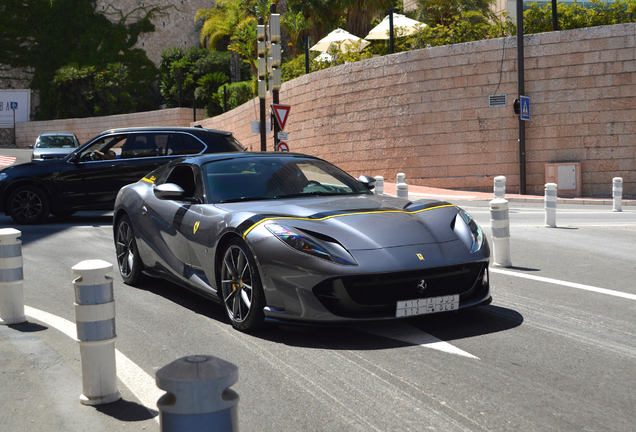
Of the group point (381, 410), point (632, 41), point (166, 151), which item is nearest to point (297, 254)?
point (381, 410)

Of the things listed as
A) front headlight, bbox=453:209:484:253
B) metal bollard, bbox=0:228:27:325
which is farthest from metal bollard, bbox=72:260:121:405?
front headlight, bbox=453:209:484:253

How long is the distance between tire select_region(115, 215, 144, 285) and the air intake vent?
51.9 ft

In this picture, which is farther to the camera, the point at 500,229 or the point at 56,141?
the point at 56,141

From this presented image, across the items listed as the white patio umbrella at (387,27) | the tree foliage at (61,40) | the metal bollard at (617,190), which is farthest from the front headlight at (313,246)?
the tree foliage at (61,40)

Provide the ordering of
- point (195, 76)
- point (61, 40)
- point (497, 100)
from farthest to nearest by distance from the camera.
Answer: point (61, 40)
point (195, 76)
point (497, 100)

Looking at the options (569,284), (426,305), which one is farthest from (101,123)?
(426,305)

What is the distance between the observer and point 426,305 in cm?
478

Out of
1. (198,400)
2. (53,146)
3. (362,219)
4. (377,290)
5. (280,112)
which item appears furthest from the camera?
(53,146)

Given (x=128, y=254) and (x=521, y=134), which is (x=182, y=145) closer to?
(x=128, y=254)

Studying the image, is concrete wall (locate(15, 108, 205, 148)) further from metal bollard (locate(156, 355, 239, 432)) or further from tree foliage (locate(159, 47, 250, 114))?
metal bollard (locate(156, 355, 239, 432))

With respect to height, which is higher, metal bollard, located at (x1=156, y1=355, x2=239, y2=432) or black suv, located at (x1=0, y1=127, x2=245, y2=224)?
black suv, located at (x1=0, y1=127, x2=245, y2=224)

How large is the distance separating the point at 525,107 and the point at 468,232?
52.1 feet

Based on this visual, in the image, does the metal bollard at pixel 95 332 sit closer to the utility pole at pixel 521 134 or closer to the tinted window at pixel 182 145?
the tinted window at pixel 182 145

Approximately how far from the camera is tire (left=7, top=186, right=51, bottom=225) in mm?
13141
